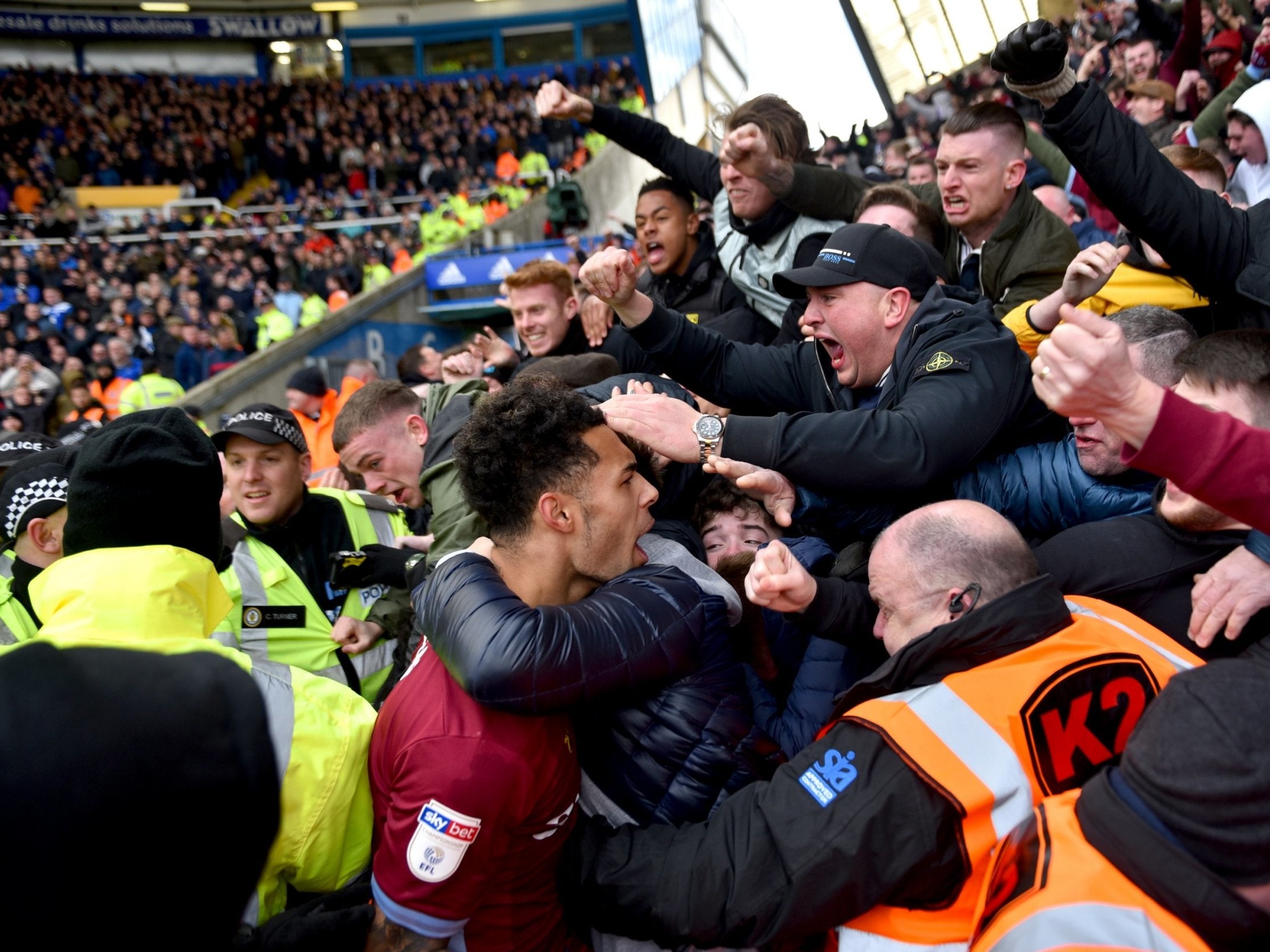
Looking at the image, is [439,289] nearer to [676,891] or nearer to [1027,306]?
[1027,306]

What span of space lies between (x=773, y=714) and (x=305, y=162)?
2387 centimetres

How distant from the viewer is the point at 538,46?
2772 centimetres

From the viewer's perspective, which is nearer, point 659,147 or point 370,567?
point 370,567

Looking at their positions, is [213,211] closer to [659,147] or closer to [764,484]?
[659,147]

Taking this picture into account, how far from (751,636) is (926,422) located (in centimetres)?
73

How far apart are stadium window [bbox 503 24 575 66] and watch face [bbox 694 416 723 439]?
28.4 metres

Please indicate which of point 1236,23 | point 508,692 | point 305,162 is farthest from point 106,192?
point 508,692

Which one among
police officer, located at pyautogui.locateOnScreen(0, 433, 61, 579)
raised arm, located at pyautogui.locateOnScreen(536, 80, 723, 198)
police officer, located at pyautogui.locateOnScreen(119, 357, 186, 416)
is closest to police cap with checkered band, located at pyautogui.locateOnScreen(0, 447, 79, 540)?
police officer, located at pyautogui.locateOnScreen(0, 433, 61, 579)

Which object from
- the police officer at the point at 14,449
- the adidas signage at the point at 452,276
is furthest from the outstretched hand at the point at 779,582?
the adidas signage at the point at 452,276

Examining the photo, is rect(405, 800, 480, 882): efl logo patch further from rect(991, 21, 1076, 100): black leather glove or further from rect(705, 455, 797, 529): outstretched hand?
rect(991, 21, 1076, 100): black leather glove

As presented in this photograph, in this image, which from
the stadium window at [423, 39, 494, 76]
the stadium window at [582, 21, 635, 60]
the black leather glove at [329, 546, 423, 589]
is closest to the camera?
the black leather glove at [329, 546, 423, 589]

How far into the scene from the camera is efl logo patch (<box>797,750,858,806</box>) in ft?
4.89

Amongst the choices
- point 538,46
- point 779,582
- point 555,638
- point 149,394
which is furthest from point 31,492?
point 538,46

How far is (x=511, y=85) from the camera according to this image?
82.1ft
